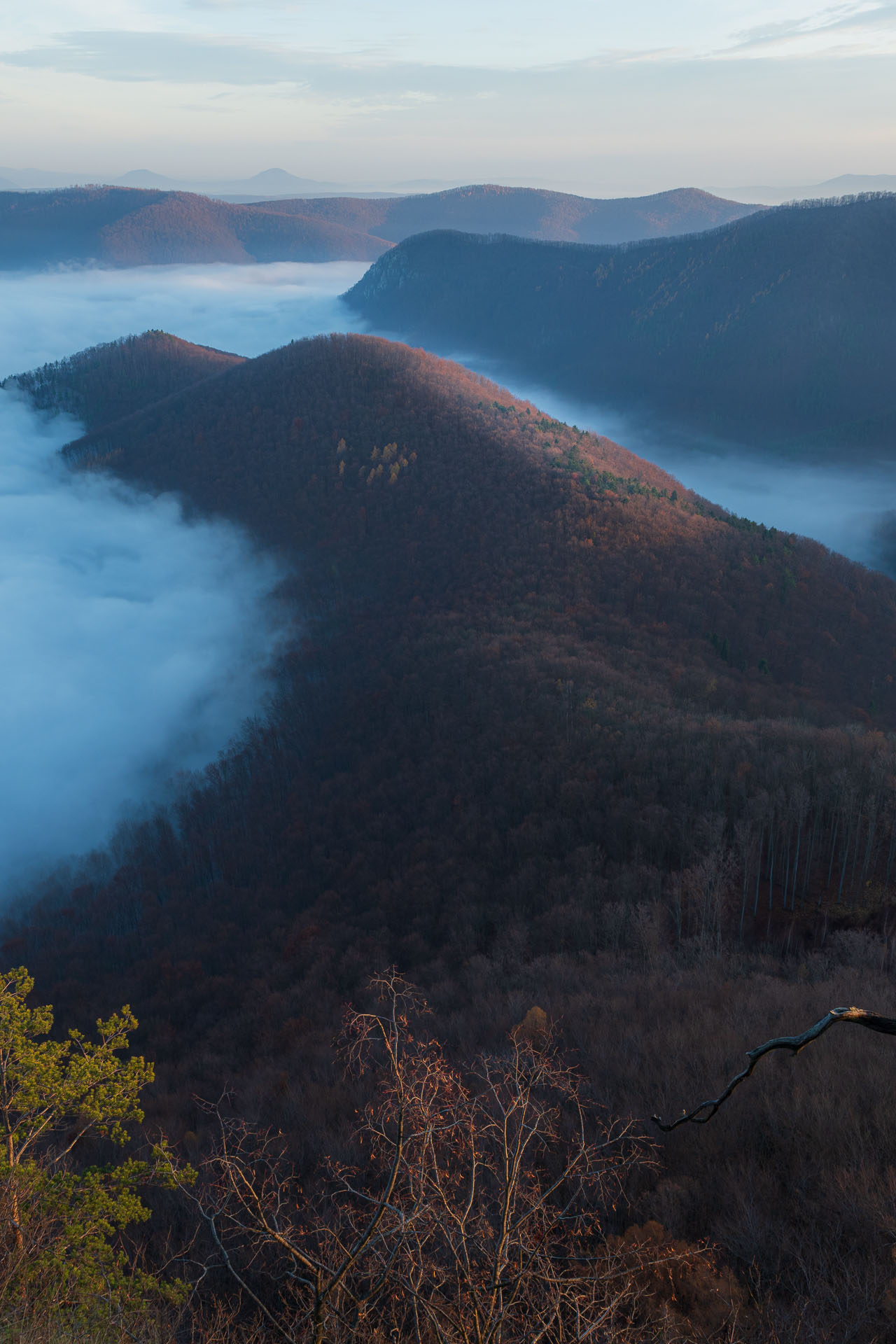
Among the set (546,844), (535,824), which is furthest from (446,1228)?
(535,824)

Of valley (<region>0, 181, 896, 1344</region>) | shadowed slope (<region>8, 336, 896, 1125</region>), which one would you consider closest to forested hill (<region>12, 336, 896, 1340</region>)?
valley (<region>0, 181, 896, 1344</region>)

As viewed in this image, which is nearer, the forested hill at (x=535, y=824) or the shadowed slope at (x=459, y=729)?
the forested hill at (x=535, y=824)

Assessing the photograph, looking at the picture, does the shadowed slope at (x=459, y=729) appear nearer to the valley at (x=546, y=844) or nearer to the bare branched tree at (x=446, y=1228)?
the valley at (x=546, y=844)

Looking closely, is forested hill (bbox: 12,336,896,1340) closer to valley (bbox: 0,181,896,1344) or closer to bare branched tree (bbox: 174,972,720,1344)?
valley (bbox: 0,181,896,1344)

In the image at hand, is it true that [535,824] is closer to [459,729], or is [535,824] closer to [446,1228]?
[459,729]

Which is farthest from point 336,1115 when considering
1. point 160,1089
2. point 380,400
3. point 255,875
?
point 380,400

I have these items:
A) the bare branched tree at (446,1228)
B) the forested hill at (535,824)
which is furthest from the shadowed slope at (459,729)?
the bare branched tree at (446,1228)

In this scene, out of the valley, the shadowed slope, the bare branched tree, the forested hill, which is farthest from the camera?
the shadowed slope

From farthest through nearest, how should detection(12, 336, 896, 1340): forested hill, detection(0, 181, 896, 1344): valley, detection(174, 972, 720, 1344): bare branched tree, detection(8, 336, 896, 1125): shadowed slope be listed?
detection(8, 336, 896, 1125): shadowed slope < detection(12, 336, 896, 1340): forested hill < detection(0, 181, 896, 1344): valley < detection(174, 972, 720, 1344): bare branched tree

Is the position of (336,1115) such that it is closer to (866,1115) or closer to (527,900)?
(866,1115)
